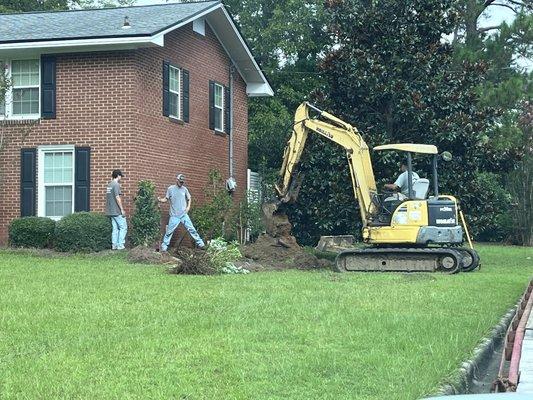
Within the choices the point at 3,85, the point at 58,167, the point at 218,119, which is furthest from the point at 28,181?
the point at 218,119

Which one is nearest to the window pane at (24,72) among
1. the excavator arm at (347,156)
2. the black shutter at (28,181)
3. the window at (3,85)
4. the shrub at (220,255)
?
the window at (3,85)

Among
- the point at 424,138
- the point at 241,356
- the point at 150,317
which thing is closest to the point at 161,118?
the point at 424,138

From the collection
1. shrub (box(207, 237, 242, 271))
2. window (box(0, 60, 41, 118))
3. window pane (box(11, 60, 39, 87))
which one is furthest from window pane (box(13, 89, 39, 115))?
shrub (box(207, 237, 242, 271))

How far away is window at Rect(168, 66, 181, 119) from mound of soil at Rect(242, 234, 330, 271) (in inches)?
194

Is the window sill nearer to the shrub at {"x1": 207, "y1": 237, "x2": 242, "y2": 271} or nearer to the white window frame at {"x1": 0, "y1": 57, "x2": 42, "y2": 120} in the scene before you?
the white window frame at {"x1": 0, "y1": 57, "x2": 42, "y2": 120}

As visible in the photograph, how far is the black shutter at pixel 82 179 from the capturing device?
1897cm

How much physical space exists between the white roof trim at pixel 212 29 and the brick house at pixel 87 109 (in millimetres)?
32

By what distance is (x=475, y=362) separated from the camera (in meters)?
6.82

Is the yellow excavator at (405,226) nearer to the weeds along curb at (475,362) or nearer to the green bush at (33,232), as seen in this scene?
the weeds along curb at (475,362)

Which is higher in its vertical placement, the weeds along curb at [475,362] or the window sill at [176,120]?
the window sill at [176,120]

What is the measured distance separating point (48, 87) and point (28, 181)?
231cm

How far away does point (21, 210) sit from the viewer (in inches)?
763

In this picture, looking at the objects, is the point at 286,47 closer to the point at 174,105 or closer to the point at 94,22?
the point at 174,105

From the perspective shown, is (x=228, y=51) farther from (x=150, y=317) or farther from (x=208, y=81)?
(x=150, y=317)
